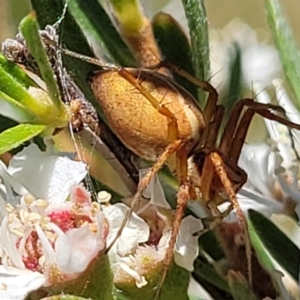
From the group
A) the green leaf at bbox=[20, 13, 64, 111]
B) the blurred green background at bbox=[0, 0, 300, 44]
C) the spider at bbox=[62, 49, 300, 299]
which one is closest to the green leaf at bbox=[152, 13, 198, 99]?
the spider at bbox=[62, 49, 300, 299]

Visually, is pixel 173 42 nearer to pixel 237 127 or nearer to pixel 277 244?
pixel 237 127

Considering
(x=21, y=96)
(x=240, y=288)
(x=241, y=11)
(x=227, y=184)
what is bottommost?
(x=240, y=288)

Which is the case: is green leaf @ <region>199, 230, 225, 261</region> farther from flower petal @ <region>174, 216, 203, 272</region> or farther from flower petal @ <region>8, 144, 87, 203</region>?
flower petal @ <region>8, 144, 87, 203</region>

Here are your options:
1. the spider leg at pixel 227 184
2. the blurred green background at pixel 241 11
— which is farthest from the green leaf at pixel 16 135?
the blurred green background at pixel 241 11

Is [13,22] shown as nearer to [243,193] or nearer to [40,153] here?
[40,153]

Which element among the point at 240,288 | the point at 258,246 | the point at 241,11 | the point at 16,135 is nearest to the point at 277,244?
the point at 258,246

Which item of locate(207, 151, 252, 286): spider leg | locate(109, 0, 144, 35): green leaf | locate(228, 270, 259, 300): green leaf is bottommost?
locate(228, 270, 259, 300): green leaf

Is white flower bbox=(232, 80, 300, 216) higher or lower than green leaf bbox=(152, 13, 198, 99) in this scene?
lower
